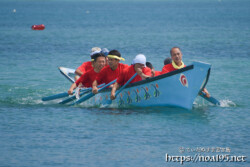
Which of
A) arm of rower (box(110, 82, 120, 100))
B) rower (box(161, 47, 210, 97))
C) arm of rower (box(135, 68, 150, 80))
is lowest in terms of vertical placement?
arm of rower (box(110, 82, 120, 100))

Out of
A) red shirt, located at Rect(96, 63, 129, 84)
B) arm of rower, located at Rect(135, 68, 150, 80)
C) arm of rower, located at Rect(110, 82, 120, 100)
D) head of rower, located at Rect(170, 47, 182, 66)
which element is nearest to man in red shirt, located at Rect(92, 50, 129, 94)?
red shirt, located at Rect(96, 63, 129, 84)

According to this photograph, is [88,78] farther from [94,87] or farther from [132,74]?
[132,74]

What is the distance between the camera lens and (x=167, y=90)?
45.8 feet

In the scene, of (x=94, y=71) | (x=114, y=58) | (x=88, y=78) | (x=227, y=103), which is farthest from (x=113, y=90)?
(x=227, y=103)

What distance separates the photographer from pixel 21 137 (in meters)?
12.7

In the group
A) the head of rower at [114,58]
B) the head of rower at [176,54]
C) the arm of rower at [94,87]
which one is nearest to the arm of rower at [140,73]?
the head of rower at [114,58]

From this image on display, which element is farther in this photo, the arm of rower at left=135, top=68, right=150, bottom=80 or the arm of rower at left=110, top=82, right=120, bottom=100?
the arm of rower at left=110, top=82, right=120, bottom=100

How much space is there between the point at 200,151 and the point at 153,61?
1801 cm

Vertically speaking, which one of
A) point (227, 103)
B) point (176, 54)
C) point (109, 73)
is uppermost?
point (176, 54)

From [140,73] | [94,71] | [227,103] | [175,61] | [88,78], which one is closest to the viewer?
[140,73]

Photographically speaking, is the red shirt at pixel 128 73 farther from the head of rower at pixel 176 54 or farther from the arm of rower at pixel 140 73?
the head of rower at pixel 176 54

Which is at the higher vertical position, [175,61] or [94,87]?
[175,61]

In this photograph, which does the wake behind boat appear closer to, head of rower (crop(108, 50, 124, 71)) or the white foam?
head of rower (crop(108, 50, 124, 71))

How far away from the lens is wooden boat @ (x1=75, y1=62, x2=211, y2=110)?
1317 cm
